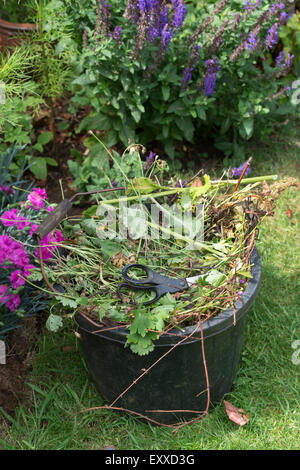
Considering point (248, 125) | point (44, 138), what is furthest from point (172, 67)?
point (44, 138)

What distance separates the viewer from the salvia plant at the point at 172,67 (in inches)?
95.3

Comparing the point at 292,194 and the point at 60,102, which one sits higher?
the point at 60,102

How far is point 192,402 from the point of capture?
181 cm

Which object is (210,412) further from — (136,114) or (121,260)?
(136,114)

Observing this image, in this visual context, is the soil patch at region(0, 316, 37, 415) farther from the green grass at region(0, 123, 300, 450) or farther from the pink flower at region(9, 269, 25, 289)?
the pink flower at region(9, 269, 25, 289)

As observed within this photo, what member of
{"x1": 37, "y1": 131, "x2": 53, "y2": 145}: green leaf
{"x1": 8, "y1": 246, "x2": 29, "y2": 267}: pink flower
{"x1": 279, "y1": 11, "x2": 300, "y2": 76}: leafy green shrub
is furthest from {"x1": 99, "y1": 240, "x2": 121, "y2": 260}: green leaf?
{"x1": 279, "y1": 11, "x2": 300, "y2": 76}: leafy green shrub

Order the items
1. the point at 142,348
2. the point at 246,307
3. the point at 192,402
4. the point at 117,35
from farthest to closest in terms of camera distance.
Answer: the point at 117,35, the point at 192,402, the point at 246,307, the point at 142,348

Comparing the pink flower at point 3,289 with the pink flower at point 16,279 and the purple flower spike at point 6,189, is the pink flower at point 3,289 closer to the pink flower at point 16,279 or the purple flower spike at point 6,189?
the pink flower at point 16,279

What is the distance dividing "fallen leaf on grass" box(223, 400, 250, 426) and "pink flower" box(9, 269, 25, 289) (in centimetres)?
87

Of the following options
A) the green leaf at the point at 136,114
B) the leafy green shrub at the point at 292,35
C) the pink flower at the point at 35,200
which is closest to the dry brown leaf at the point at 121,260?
the pink flower at the point at 35,200

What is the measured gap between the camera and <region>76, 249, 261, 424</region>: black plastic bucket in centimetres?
164

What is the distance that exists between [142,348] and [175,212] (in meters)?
0.60

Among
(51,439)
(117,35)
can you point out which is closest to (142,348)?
(51,439)
